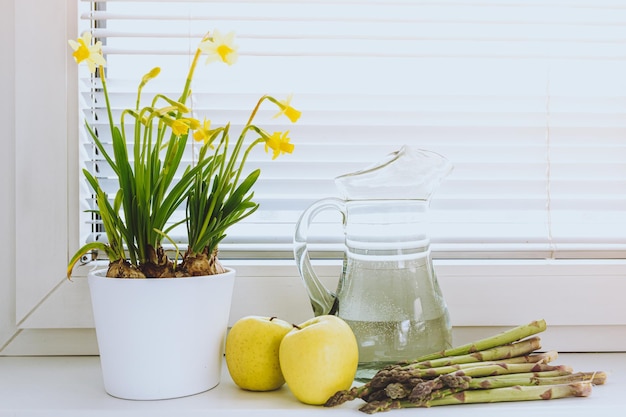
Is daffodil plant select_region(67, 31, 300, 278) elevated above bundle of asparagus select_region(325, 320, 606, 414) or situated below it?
above

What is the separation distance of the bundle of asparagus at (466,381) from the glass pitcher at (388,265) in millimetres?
43

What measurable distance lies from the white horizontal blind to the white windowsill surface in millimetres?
302

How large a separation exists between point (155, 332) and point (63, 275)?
1.02ft

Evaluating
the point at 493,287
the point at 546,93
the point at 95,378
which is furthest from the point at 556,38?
the point at 95,378

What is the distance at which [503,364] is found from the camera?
81cm

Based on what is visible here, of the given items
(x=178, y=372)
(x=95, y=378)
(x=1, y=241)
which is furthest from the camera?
(x=1, y=241)

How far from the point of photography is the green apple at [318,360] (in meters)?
0.75

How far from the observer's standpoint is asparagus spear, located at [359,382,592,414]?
75cm

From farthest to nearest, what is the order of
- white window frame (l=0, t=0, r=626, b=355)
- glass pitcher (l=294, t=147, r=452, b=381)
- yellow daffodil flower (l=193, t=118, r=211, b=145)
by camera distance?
white window frame (l=0, t=0, r=626, b=355), glass pitcher (l=294, t=147, r=452, b=381), yellow daffodil flower (l=193, t=118, r=211, b=145)

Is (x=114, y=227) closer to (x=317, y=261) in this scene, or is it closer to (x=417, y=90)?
(x=317, y=261)

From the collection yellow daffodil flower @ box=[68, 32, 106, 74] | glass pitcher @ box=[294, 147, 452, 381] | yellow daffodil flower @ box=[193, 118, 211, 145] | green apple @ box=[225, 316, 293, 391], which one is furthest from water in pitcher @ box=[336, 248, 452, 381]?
yellow daffodil flower @ box=[68, 32, 106, 74]

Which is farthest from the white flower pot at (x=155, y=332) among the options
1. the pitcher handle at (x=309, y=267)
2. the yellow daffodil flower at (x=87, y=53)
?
the yellow daffodil flower at (x=87, y=53)

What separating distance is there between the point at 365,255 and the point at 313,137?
27 centimetres

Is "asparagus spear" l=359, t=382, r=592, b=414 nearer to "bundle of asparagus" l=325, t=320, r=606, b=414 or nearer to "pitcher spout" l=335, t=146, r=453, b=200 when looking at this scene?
"bundle of asparagus" l=325, t=320, r=606, b=414
